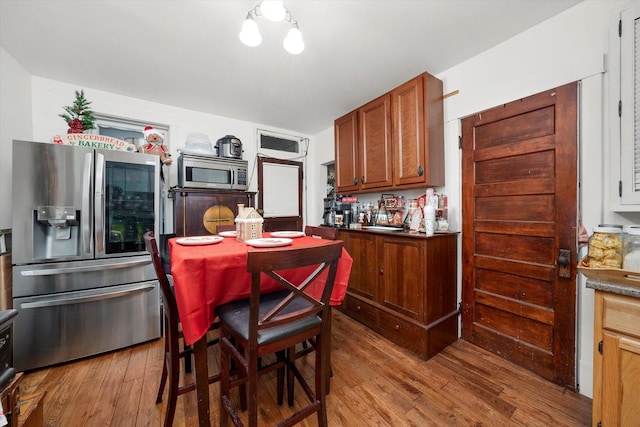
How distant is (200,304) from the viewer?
1147 mm

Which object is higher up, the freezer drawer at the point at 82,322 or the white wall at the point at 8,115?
the white wall at the point at 8,115

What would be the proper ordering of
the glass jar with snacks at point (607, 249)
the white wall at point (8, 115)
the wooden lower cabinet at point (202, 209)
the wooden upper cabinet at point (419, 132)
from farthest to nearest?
the wooden lower cabinet at point (202, 209), the wooden upper cabinet at point (419, 132), the white wall at point (8, 115), the glass jar with snacks at point (607, 249)

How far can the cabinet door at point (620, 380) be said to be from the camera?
3.44ft

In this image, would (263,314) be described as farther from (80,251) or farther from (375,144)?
(375,144)

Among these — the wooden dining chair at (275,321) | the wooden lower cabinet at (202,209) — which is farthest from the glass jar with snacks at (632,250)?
the wooden lower cabinet at (202,209)

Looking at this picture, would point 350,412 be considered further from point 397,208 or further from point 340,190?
point 340,190

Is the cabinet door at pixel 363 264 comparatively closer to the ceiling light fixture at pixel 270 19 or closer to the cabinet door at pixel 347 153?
the cabinet door at pixel 347 153

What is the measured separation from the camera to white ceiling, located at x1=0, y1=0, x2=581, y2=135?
5.16 ft

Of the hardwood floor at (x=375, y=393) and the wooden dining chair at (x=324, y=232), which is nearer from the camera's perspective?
the hardwood floor at (x=375, y=393)

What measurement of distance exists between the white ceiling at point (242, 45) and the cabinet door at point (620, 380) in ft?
6.54

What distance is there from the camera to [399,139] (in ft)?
7.85

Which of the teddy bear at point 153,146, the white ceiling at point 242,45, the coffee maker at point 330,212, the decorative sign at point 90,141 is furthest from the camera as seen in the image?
the coffee maker at point 330,212

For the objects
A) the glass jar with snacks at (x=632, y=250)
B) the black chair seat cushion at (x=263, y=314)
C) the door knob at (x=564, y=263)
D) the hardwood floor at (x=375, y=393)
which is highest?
the glass jar with snacks at (x=632, y=250)

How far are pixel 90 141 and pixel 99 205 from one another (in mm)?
597
